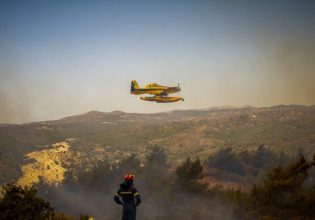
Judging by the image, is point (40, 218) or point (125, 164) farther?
point (125, 164)

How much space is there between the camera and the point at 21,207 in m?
13.0

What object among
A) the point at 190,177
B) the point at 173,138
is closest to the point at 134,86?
the point at 190,177

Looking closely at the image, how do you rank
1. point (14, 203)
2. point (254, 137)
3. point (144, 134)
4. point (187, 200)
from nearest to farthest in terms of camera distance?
point (14, 203)
point (187, 200)
point (254, 137)
point (144, 134)

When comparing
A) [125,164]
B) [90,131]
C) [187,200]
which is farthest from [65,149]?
[187,200]

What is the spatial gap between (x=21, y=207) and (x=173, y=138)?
9903cm

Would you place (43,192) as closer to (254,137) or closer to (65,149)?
(65,149)

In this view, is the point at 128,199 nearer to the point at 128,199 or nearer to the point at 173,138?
the point at 128,199

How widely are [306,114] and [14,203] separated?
12913cm

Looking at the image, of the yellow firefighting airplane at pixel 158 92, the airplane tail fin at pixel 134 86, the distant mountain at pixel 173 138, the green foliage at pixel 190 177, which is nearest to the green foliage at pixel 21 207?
the green foliage at pixel 190 177

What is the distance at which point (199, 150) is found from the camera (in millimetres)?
94812

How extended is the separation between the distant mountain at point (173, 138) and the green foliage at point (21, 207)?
185ft

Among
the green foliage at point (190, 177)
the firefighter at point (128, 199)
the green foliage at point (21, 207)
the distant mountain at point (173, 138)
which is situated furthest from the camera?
the distant mountain at point (173, 138)

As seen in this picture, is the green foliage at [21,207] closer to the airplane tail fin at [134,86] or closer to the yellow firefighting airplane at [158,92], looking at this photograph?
the yellow firefighting airplane at [158,92]

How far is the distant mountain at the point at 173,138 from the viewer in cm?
8551
